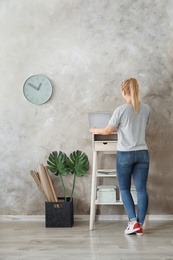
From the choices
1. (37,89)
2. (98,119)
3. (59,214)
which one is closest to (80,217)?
(59,214)

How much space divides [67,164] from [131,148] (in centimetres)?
91

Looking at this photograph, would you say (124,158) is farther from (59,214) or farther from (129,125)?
(59,214)

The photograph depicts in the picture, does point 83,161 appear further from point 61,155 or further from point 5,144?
point 5,144

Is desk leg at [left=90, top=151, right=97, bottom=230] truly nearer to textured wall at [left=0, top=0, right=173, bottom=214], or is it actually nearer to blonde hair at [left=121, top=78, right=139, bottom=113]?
textured wall at [left=0, top=0, right=173, bottom=214]

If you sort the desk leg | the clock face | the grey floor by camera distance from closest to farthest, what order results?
the grey floor
the desk leg
the clock face

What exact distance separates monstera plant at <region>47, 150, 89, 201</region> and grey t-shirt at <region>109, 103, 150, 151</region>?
70 centimetres

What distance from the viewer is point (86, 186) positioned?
5117mm

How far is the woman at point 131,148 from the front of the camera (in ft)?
14.4

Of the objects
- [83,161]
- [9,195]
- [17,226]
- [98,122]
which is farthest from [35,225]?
[98,122]

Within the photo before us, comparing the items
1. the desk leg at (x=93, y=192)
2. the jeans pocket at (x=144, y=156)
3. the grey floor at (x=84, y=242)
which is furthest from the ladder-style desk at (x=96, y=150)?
the jeans pocket at (x=144, y=156)

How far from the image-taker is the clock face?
5.11m

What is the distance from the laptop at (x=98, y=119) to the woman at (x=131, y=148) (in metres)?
0.22

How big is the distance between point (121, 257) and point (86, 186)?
161cm

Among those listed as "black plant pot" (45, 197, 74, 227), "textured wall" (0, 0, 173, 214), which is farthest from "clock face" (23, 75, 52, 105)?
"black plant pot" (45, 197, 74, 227)
